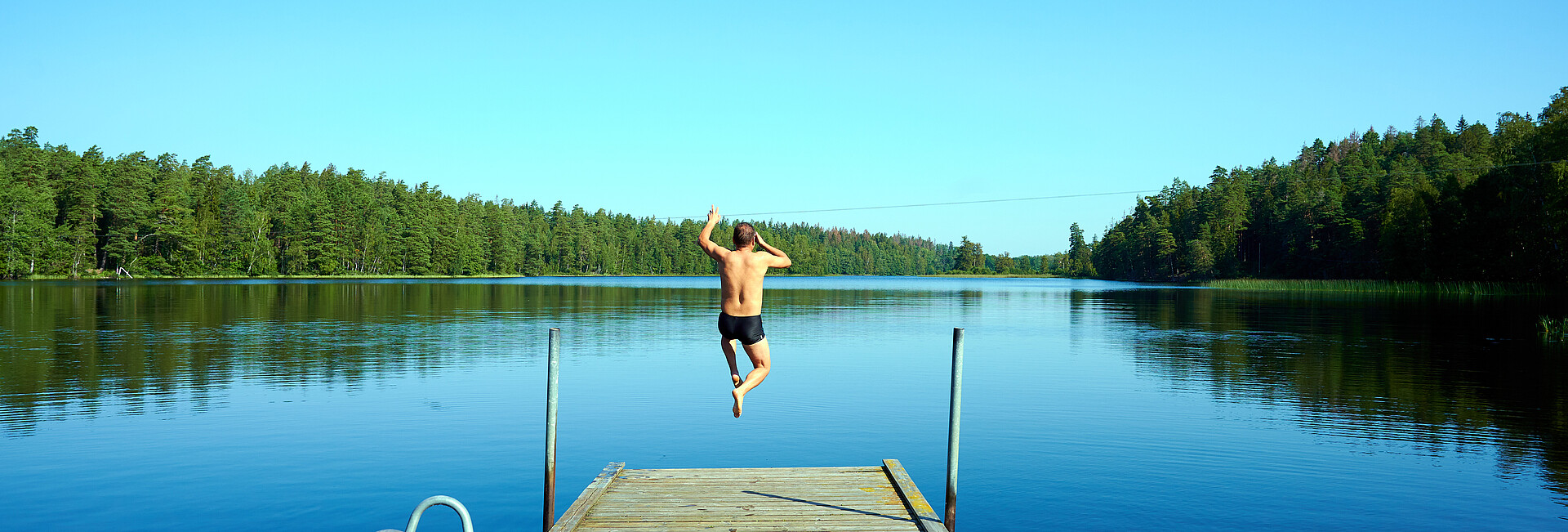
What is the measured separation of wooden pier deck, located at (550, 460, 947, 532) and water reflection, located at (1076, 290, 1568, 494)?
8794 millimetres

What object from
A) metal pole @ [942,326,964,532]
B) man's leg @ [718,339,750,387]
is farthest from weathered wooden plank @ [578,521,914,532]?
man's leg @ [718,339,750,387]

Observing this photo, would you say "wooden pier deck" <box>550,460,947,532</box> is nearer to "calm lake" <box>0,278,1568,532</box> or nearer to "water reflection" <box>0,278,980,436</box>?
"calm lake" <box>0,278,1568,532</box>

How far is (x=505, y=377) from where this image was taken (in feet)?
71.9

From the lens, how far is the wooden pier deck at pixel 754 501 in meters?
8.70

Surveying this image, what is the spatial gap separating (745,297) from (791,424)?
6919 millimetres

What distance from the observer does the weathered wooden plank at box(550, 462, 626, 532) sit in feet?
27.8

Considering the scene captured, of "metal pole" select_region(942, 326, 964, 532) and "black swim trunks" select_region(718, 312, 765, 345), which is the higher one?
"black swim trunks" select_region(718, 312, 765, 345)

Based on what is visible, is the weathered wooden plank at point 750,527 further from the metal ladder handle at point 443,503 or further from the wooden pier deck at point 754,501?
the metal ladder handle at point 443,503

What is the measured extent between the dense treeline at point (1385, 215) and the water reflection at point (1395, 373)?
93.5 ft

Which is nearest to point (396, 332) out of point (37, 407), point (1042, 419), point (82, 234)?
point (37, 407)

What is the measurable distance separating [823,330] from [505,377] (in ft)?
58.0

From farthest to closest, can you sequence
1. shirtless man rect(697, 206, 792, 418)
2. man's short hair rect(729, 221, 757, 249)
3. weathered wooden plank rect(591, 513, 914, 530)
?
1. shirtless man rect(697, 206, 792, 418)
2. man's short hair rect(729, 221, 757, 249)
3. weathered wooden plank rect(591, 513, 914, 530)

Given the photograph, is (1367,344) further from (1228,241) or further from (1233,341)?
(1228,241)

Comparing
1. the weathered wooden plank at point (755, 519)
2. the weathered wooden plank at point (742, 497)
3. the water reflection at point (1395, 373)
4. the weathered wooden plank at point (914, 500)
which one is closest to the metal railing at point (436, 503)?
the weathered wooden plank at point (755, 519)
